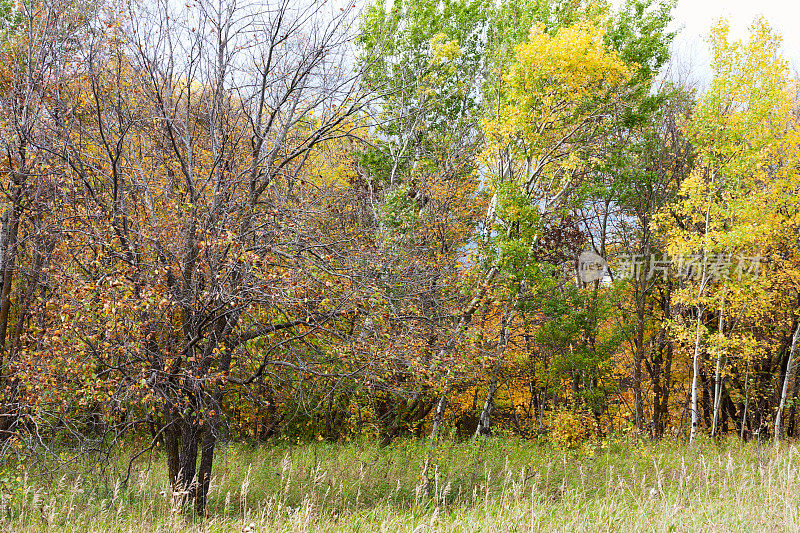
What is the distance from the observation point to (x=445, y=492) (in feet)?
17.7

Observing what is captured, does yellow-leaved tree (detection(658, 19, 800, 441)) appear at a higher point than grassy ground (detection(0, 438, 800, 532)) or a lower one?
higher

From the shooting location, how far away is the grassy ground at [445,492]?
4680 millimetres

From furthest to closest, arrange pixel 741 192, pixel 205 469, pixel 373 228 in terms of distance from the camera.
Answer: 1. pixel 741 192
2. pixel 373 228
3. pixel 205 469

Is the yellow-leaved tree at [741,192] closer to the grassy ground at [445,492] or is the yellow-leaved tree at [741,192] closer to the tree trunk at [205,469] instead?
the grassy ground at [445,492]

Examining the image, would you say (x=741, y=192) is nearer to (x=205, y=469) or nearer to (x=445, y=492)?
(x=445, y=492)

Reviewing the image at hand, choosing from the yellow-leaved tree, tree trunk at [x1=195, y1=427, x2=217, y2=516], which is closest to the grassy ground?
tree trunk at [x1=195, y1=427, x2=217, y2=516]

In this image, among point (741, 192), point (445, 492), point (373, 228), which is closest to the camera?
point (445, 492)

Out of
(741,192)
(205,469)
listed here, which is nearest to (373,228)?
(205,469)

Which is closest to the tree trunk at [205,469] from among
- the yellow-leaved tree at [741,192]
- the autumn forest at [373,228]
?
the autumn forest at [373,228]

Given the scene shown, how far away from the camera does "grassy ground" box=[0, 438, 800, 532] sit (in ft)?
15.4

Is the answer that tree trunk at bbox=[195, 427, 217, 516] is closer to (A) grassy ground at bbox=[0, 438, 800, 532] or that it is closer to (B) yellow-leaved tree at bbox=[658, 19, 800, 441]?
(A) grassy ground at bbox=[0, 438, 800, 532]

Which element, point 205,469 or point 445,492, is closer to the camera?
point 445,492

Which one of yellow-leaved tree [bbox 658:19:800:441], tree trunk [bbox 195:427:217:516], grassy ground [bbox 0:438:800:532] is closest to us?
grassy ground [bbox 0:438:800:532]

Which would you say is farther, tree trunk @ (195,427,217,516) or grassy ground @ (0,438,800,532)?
tree trunk @ (195,427,217,516)
